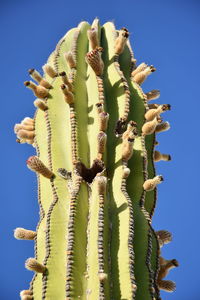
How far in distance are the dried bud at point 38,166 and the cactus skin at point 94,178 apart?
16 mm

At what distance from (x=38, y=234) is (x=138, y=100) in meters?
2.04

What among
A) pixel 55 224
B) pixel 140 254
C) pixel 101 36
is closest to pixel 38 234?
pixel 55 224

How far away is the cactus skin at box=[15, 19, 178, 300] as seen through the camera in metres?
3.91

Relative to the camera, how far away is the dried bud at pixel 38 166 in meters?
4.48

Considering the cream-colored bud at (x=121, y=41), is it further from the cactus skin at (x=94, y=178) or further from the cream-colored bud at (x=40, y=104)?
the cream-colored bud at (x=40, y=104)

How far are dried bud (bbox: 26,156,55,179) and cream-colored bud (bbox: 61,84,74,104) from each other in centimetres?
84

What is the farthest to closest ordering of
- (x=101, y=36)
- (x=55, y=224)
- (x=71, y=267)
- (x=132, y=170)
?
(x=101, y=36)
(x=132, y=170)
(x=55, y=224)
(x=71, y=267)

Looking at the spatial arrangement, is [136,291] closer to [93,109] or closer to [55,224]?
[55,224]

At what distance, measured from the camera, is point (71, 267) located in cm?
387

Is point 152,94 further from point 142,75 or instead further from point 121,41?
point 121,41

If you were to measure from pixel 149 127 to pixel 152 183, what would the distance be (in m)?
0.74

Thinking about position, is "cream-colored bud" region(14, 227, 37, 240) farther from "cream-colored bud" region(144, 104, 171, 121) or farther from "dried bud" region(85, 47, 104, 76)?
"dried bud" region(85, 47, 104, 76)

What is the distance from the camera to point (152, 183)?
14.7ft

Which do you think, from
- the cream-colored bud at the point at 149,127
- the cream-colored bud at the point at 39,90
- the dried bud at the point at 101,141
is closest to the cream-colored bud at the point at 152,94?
the cream-colored bud at the point at 149,127
